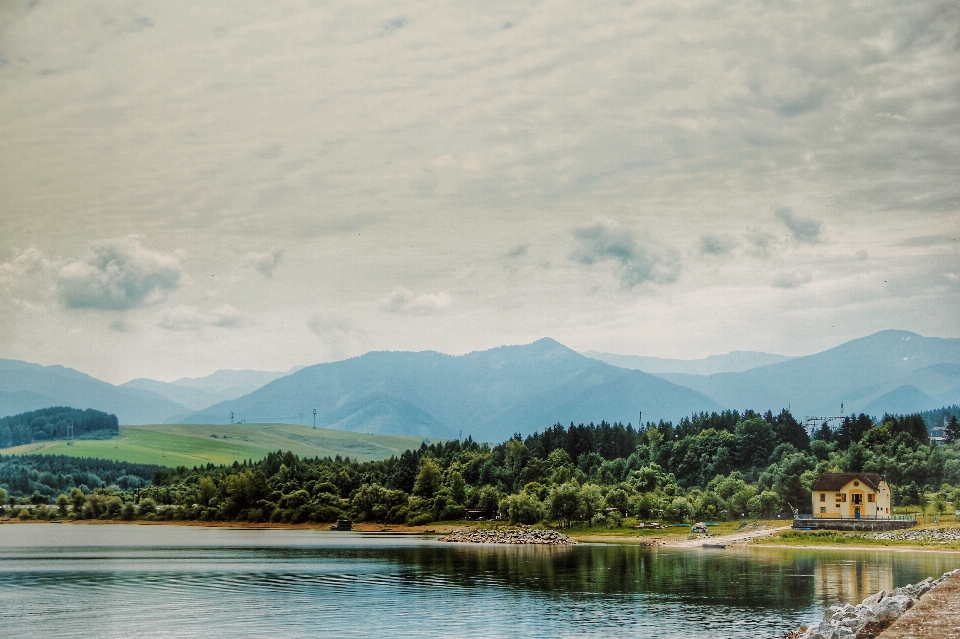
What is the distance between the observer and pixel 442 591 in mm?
69000

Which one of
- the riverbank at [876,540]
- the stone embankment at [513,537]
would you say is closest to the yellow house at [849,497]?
the riverbank at [876,540]

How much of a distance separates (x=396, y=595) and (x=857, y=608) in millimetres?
32174

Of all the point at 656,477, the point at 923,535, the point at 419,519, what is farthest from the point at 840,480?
the point at 419,519

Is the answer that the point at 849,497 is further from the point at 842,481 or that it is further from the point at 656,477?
the point at 656,477

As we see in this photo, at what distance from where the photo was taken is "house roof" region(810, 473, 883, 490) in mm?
122625

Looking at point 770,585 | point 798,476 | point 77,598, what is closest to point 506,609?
point 770,585

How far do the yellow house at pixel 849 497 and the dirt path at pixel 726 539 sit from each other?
644cm

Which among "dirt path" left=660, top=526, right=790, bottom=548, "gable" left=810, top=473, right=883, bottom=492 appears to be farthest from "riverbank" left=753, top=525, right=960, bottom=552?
"gable" left=810, top=473, right=883, bottom=492

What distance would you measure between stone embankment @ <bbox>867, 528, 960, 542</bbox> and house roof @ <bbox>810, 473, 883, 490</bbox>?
1489 centimetres

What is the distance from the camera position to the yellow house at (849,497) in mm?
122062

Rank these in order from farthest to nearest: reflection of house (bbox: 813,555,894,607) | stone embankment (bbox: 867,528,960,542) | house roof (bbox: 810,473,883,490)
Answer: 1. house roof (bbox: 810,473,883,490)
2. stone embankment (bbox: 867,528,960,542)
3. reflection of house (bbox: 813,555,894,607)

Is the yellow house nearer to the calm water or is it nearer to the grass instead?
the grass

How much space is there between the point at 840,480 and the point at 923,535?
20.8 metres

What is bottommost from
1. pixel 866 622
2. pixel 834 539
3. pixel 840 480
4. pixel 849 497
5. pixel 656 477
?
pixel 834 539
